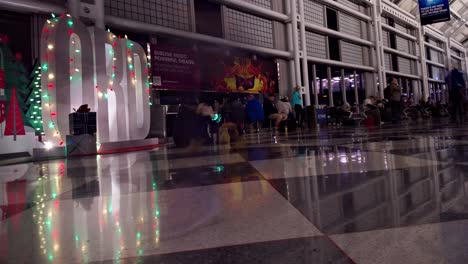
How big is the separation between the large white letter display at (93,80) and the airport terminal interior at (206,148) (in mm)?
20

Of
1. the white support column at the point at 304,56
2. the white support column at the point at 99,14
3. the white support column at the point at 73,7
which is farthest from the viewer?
the white support column at the point at 304,56

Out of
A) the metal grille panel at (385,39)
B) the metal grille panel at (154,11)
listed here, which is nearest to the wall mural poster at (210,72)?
the metal grille panel at (154,11)

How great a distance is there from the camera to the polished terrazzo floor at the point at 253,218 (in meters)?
0.72

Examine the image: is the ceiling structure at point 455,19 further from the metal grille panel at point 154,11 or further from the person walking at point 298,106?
the metal grille panel at point 154,11

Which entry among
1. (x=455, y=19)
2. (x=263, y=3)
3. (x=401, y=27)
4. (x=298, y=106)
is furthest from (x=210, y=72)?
(x=455, y=19)

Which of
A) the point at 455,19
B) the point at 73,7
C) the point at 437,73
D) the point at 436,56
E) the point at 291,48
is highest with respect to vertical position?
the point at 455,19

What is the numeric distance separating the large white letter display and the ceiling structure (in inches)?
641

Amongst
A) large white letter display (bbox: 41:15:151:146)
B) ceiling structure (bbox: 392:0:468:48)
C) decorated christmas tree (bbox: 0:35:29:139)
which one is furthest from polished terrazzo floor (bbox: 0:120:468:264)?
ceiling structure (bbox: 392:0:468:48)

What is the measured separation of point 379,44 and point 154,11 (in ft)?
37.0

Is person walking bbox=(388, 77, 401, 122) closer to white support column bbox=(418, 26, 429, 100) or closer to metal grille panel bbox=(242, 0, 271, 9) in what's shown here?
metal grille panel bbox=(242, 0, 271, 9)

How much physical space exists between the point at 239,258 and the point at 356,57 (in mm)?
14969

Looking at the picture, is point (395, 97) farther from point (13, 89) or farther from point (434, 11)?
point (13, 89)

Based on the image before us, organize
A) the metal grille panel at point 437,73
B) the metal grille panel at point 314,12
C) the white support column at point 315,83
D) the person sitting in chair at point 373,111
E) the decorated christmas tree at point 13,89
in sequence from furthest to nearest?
the metal grille panel at point 437,73
the white support column at point 315,83
the metal grille panel at point 314,12
the person sitting in chair at point 373,111
the decorated christmas tree at point 13,89

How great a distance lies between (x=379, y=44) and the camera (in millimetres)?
14750
